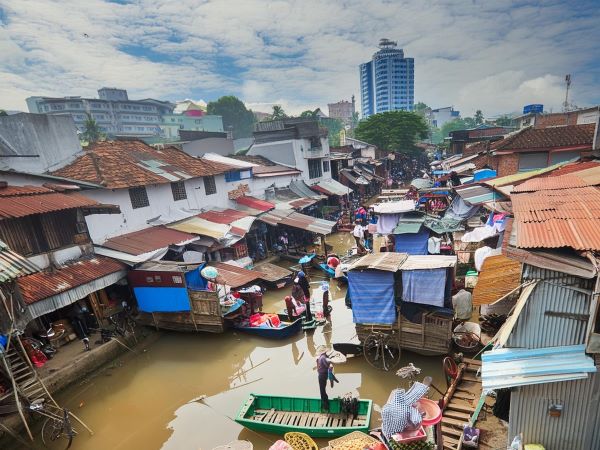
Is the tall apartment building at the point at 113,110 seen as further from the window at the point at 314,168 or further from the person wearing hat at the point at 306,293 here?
the person wearing hat at the point at 306,293

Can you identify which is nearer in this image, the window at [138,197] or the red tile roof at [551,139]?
the window at [138,197]

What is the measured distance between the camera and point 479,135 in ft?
178

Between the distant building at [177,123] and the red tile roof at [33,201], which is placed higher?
the distant building at [177,123]

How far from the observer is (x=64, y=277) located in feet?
42.7

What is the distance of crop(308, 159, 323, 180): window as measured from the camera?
3523 centimetres

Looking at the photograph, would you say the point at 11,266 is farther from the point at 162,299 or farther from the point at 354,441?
the point at 354,441

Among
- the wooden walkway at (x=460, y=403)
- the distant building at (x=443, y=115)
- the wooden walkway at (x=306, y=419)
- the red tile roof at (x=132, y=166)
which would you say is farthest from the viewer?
the distant building at (x=443, y=115)

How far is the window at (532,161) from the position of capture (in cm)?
2466

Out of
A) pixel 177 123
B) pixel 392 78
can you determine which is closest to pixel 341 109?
pixel 392 78

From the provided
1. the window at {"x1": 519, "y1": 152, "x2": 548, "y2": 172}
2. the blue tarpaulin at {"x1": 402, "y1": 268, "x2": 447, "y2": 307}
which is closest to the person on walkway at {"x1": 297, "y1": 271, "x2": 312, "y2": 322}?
the blue tarpaulin at {"x1": 402, "y1": 268, "x2": 447, "y2": 307}

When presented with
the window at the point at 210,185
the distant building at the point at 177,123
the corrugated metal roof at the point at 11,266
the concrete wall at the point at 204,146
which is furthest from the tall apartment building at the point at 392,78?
the corrugated metal roof at the point at 11,266

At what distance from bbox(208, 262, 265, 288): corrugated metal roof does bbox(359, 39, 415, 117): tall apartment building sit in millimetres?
169273

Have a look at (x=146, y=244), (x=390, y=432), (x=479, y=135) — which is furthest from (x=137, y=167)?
(x=479, y=135)

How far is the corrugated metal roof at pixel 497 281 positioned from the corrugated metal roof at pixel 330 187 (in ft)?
78.8
